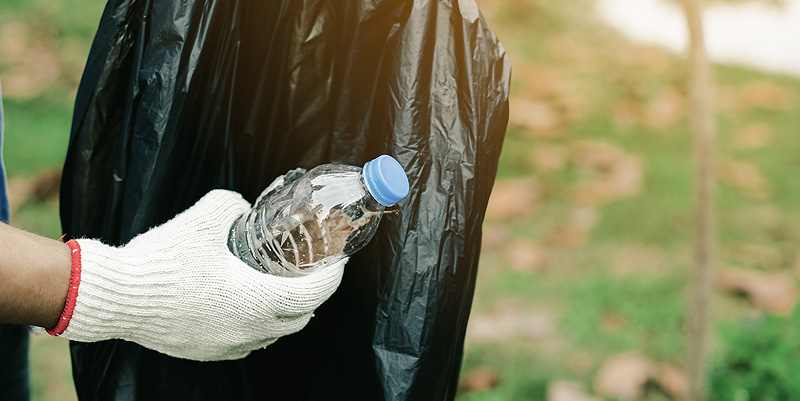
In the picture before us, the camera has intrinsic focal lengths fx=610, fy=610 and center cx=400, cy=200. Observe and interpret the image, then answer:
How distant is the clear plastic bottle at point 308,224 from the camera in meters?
0.92

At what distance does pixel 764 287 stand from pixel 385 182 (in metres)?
1.85

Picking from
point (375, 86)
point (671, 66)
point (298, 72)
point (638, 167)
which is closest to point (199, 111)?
point (298, 72)

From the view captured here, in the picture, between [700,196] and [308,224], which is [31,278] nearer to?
[308,224]

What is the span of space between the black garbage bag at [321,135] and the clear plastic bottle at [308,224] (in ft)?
0.19

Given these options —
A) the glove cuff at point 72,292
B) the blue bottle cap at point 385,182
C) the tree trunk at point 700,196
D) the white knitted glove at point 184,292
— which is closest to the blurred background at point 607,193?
the tree trunk at point 700,196

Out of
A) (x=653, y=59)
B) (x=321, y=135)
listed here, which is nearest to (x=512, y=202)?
(x=653, y=59)

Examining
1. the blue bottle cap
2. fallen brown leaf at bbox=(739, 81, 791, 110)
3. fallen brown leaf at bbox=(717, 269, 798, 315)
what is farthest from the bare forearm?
fallen brown leaf at bbox=(739, 81, 791, 110)

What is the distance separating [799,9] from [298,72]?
271 centimetres

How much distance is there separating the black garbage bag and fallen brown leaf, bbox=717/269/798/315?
5.07 feet

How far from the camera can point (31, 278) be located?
731mm

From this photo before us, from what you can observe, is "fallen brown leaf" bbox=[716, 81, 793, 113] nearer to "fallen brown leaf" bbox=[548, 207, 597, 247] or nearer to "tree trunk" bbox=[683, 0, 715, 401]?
"fallen brown leaf" bbox=[548, 207, 597, 247]

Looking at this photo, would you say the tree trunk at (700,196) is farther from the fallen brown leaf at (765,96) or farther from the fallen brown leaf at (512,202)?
the fallen brown leaf at (765,96)

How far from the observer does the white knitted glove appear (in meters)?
0.78

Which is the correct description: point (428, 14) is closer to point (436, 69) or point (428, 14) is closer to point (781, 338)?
point (436, 69)
